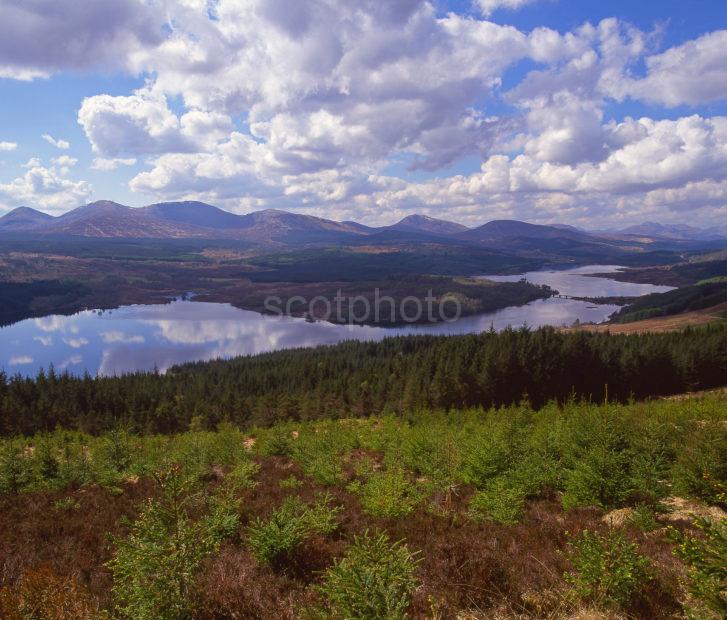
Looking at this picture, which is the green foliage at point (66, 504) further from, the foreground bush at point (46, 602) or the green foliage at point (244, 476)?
the foreground bush at point (46, 602)

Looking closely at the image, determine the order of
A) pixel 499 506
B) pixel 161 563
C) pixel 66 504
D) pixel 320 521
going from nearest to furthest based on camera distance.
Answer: pixel 161 563 < pixel 320 521 < pixel 499 506 < pixel 66 504

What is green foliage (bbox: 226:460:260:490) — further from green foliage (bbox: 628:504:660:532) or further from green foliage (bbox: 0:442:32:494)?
green foliage (bbox: 628:504:660:532)

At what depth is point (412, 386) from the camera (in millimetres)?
70812

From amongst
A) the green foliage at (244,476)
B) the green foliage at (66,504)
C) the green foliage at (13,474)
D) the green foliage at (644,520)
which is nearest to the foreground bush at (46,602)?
the green foliage at (66,504)

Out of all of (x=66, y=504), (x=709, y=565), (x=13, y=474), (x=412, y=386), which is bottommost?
(x=412, y=386)

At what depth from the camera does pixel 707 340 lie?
3039 inches

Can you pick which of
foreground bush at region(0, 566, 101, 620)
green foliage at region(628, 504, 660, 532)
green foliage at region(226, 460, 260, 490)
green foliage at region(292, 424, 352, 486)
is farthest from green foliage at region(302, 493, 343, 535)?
green foliage at region(628, 504, 660, 532)

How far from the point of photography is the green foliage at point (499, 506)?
48.2 ft

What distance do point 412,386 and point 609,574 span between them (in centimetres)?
6294

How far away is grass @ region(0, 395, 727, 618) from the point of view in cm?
845

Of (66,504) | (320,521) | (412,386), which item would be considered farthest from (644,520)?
(412,386)

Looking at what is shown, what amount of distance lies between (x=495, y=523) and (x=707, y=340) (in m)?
86.4

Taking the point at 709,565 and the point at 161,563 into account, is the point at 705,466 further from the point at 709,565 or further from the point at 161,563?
the point at 161,563

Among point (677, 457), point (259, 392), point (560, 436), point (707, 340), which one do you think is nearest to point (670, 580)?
point (677, 457)
